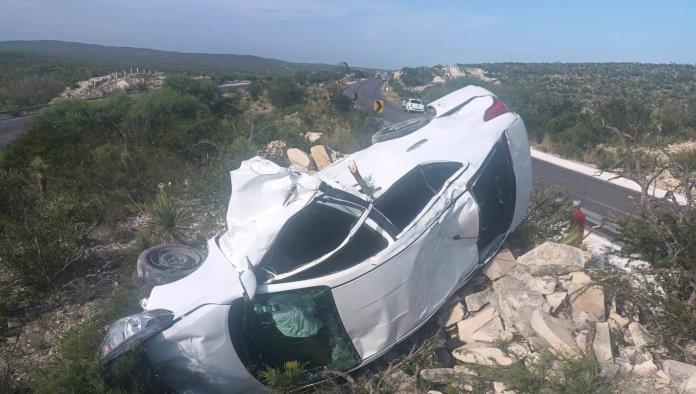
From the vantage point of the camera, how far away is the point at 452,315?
4.88 meters

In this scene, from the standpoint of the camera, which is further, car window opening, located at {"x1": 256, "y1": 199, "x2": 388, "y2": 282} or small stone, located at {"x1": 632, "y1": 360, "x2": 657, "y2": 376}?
car window opening, located at {"x1": 256, "y1": 199, "x2": 388, "y2": 282}

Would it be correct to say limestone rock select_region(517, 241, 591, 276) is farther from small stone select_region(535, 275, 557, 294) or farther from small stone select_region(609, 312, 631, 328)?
small stone select_region(609, 312, 631, 328)

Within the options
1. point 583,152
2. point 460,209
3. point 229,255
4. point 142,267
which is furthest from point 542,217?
point 583,152

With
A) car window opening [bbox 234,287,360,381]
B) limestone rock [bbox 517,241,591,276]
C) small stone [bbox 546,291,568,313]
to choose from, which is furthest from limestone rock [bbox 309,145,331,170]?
car window opening [bbox 234,287,360,381]

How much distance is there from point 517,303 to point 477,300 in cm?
42

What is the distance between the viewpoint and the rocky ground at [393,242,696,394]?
3748 millimetres

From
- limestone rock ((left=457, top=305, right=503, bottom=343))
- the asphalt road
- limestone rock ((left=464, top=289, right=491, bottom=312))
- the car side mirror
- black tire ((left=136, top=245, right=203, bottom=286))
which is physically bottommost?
the asphalt road

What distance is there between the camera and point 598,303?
464 cm

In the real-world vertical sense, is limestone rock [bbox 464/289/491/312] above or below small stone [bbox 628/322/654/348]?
above

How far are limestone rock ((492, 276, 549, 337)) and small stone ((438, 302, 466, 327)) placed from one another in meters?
0.35

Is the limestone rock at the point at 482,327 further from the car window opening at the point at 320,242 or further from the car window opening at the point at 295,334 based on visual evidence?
the car window opening at the point at 320,242

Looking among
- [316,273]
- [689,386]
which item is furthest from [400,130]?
[689,386]

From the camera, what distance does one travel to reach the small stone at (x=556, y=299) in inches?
185

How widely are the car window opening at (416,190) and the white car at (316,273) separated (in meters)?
0.01
